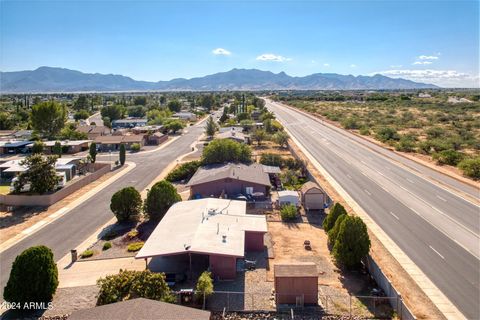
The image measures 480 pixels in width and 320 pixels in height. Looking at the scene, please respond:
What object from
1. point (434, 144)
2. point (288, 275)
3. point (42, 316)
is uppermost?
point (434, 144)

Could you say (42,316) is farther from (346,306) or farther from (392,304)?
(392,304)

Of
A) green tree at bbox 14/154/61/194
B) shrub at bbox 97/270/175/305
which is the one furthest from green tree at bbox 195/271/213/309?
green tree at bbox 14/154/61/194

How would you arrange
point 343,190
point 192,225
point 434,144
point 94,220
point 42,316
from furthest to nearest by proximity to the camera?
point 434,144 < point 343,190 < point 94,220 < point 192,225 < point 42,316

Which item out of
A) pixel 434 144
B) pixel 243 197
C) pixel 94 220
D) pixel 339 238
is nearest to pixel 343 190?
pixel 243 197

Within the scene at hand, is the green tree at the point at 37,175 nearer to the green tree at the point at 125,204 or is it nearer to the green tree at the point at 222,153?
the green tree at the point at 125,204

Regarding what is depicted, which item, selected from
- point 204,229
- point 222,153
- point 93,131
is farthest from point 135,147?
point 204,229

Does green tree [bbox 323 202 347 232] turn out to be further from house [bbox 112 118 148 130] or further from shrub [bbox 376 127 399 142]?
house [bbox 112 118 148 130]

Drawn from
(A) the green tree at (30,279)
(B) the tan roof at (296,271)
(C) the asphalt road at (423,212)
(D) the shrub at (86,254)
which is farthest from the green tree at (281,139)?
(A) the green tree at (30,279)
